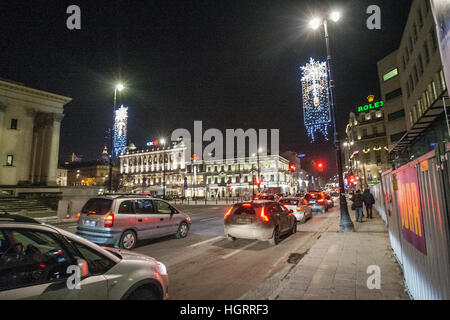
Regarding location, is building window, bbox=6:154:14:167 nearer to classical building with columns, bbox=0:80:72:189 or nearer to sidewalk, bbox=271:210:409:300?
classical building with columns, bbox=0:80:72:189

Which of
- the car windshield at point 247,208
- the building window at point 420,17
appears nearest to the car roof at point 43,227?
the car windshield at point 247,208

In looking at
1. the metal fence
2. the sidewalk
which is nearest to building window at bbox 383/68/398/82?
the sidewalk

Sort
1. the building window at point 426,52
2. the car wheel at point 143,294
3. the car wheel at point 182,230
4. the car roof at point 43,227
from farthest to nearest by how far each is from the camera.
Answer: the building window at point 426,52
the car wheel at point 182,230
the car wheel at point 143,294
the car roof at point 43,227

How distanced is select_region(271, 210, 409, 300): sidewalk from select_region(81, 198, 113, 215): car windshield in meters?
5.72

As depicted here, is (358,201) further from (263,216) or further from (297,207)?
(263,216)

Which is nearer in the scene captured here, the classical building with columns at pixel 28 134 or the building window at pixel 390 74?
the classical building with columns at pixel 28 134

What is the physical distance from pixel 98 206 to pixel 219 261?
14.1 ft

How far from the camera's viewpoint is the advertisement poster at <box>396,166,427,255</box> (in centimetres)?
332

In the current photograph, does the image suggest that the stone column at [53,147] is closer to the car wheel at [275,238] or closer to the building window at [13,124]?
the building window at [13,124]

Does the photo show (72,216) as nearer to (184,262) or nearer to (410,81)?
(184,262)

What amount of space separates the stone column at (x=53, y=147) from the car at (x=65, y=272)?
3654 centimetres

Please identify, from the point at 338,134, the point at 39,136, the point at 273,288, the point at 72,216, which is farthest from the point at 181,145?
the point at 273,288

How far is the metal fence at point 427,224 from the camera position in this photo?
2539 millimetres

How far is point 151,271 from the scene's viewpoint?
10.4ft
